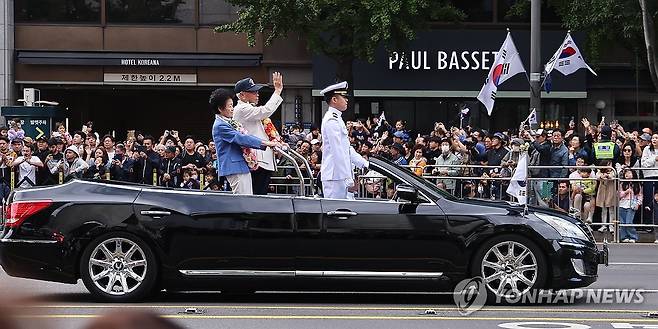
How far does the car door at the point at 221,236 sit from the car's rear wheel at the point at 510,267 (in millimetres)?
1653

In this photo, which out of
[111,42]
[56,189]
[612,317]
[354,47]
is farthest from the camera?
[111,42]

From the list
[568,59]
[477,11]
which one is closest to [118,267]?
[568,59]

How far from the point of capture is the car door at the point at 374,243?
30.1 ft

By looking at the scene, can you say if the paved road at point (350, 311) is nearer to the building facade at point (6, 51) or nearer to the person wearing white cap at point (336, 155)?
the person wearing white cap at point (336, 155)

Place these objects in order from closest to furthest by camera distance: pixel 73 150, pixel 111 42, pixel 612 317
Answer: pixel 612 317 < pixel 73 150 < pixel 111 42

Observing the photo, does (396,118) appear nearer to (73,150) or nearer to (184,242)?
(73,150)

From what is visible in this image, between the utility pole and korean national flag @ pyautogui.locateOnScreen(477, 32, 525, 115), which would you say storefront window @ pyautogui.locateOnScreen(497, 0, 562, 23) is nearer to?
the utility pole

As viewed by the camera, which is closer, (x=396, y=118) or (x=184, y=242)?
(x=184, y=242)

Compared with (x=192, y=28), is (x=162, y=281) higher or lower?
lower

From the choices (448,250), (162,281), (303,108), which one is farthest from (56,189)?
(303,108)

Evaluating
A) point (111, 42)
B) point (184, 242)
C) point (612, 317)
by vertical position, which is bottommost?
point (612, 317)

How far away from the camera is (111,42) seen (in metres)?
32.5

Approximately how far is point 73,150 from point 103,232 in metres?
10.2

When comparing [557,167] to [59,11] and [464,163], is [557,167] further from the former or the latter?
[59,11]
